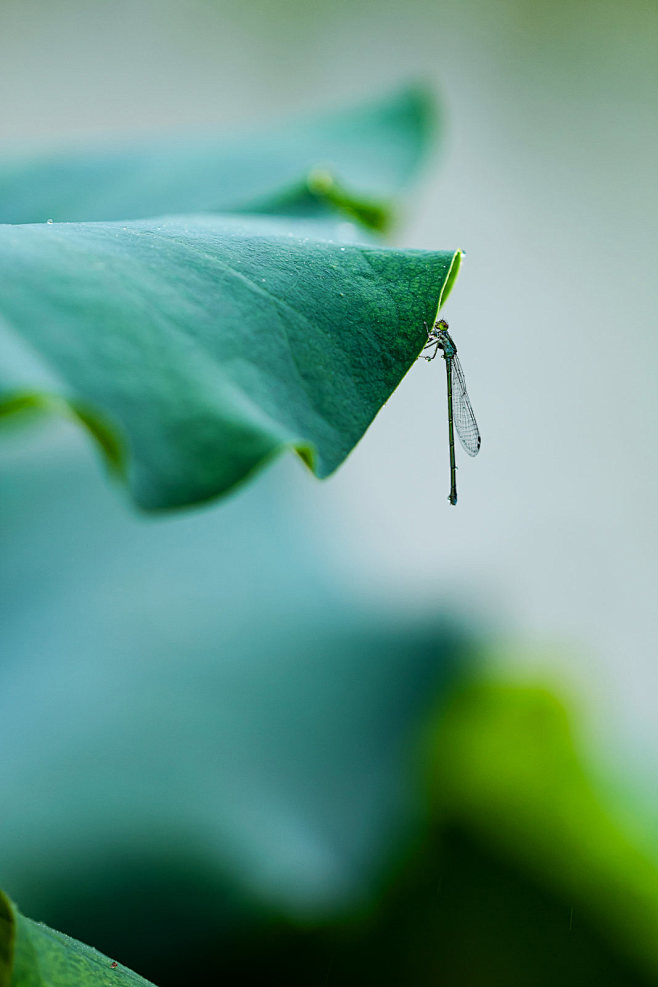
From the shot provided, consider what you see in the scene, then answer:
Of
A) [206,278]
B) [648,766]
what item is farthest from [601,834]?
[206,278]

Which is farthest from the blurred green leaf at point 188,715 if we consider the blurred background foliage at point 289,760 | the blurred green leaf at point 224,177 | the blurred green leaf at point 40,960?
the blurred green leaf at point 40,960

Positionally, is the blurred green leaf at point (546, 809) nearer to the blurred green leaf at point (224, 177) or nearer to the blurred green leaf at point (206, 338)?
the blurred green leaf at point (224, 177)

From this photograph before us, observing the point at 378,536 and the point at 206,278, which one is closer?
the point at 206,278

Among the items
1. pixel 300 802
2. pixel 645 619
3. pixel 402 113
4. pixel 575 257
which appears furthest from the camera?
pixel 575 257

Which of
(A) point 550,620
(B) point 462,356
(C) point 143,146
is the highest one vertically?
(C) point 143,146

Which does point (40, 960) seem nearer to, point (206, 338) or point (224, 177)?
point (206, 338)

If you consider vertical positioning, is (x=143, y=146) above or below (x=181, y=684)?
above

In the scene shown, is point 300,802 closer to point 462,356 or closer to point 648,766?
point 648,766

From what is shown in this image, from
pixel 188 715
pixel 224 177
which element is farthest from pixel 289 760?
pixel 224 177
